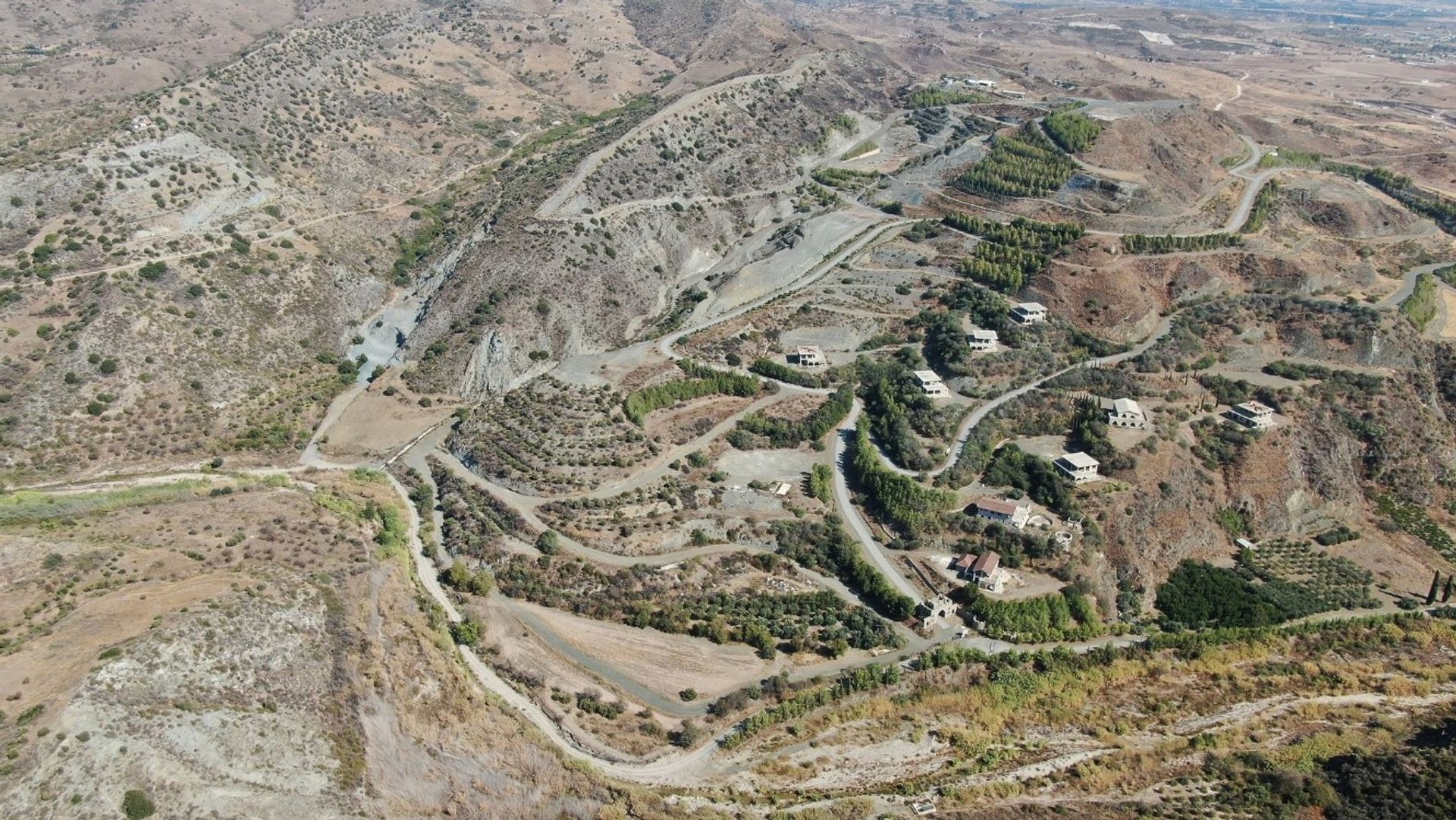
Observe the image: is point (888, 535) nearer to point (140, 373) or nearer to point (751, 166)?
point (140, 373)

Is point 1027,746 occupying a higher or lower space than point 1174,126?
lower

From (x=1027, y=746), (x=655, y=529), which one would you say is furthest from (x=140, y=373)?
(x=1027, y=746)

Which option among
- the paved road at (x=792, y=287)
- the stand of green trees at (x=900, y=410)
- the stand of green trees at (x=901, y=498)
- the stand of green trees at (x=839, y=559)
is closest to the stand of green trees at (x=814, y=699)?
the stand of green trees at (x=839, y=559)

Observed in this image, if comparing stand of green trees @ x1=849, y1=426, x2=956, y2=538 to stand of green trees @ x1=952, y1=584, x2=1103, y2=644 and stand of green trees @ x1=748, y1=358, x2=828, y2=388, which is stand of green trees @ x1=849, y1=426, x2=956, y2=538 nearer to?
stand of green trees @ x1=952, y1=584, x2=1103, y2=644

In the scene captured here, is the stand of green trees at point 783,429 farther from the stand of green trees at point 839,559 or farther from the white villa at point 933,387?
the stand of green trees at point 839,559

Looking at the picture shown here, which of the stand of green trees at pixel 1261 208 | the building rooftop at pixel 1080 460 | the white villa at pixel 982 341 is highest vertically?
the stand of green trees at pixel 1261 208

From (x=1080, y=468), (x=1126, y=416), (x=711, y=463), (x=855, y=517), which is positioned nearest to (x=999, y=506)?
(x=1080, y=468)

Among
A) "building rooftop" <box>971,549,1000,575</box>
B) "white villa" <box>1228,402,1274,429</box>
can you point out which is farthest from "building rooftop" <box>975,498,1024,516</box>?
"white villa" <box>1228,402,1274,429</box>
